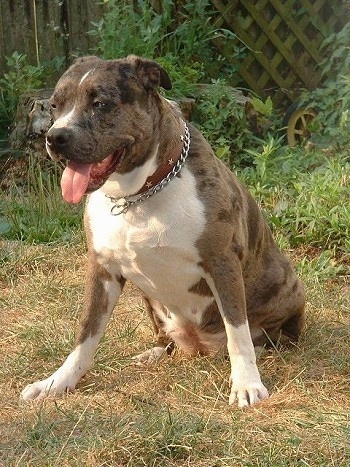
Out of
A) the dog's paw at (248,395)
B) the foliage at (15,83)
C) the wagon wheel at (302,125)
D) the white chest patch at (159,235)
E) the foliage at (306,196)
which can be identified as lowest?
the foliage at (15,83)

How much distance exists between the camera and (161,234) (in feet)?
12.4

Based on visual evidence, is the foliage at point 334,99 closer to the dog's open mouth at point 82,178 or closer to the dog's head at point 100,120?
the dog's head at point 100,120

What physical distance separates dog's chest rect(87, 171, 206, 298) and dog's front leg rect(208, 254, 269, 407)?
0.10m

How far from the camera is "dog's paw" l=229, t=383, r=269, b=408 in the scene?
12.5 ft

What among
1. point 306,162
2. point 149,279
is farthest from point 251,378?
point 306,162

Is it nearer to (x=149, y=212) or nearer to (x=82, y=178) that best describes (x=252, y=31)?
(x=149, y=212)

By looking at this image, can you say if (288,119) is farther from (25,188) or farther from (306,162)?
(25,188)

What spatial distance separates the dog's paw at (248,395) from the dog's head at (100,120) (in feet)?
3.07

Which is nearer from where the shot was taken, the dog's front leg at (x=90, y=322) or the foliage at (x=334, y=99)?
the dog's front leg at (x=90, y=322)

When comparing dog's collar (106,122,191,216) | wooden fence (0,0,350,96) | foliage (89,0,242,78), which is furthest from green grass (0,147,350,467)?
wooden fence (0,0,350,96)

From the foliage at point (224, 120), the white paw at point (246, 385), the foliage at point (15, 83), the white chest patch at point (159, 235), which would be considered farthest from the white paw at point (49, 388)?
the foliage at point (15, 83)

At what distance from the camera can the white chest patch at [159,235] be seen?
12.5 ft

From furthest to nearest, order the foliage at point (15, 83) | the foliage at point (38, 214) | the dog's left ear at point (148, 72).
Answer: the foliage at point (15, 83) → the foliage at point (38, 214) → the dog's left ear at point (148, 72)

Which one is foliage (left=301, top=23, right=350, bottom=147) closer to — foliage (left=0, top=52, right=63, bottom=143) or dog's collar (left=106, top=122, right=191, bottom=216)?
foliage (left=0, top=52, right=63, bottom=143)
